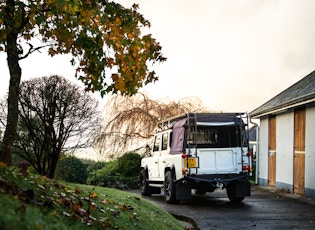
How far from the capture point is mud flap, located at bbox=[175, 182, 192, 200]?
1442 centimetres

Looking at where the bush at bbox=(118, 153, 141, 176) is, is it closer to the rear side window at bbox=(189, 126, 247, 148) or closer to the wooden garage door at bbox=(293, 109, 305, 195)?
the wooden garage door at bbox=(293, 109, 305, 195)

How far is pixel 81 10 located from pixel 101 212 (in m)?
4.32

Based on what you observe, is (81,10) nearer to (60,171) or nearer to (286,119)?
(286,119)

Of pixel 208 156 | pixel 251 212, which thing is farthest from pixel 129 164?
pixel 251 212

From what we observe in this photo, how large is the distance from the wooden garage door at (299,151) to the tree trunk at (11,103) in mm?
11147

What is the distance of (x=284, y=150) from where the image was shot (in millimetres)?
19844

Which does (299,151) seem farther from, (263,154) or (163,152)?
(163,152)

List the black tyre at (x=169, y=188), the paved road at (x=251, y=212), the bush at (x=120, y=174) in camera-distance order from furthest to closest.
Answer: the bush at (x=120, y=174)
the black tyre at (x=169, y=188)
the paved road at (x=251, y=212)

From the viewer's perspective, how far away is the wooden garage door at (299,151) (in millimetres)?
17719

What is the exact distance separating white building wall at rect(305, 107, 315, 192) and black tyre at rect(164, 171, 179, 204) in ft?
16.2

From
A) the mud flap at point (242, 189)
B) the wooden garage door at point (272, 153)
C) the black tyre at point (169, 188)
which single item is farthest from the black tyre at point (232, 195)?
the wooden garage door at point (272, 153)

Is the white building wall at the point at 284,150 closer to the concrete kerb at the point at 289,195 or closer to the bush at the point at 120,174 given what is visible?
the concrete kerb at the point at 289,195

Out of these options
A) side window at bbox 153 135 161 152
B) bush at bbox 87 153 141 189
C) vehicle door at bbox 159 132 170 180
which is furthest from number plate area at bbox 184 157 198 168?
bush at bbox 87 153 141 189

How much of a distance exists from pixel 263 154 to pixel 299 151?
5.08m
